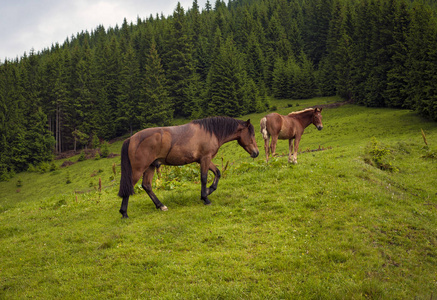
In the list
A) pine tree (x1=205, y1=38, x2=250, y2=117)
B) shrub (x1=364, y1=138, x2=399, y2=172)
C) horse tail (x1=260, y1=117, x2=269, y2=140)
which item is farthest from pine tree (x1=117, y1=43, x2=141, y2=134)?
shrub (x1=364, y1=138, x2=399, y2=172)

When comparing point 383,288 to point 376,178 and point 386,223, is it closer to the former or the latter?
point 386,223

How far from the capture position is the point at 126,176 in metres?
8.73

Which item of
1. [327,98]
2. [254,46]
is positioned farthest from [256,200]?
[254,46]

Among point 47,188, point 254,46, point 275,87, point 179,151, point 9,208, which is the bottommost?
point 47,188

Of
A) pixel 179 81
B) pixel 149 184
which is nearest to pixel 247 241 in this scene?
pixel 149 184

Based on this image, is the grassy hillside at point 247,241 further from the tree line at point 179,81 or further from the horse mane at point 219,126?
the tree line at point 179,81

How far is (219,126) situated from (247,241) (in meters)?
4.39

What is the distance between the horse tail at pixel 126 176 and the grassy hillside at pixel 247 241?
92 centimetres

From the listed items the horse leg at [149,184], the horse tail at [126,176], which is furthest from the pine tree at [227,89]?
the horse tail at [126,176]

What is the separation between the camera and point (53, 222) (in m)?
9.89

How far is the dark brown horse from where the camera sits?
875cm

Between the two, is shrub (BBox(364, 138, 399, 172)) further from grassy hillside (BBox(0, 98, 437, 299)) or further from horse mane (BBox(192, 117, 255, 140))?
horse mane (BBox(192, 117, 255, 140))

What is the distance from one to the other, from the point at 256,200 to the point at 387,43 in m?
48.4

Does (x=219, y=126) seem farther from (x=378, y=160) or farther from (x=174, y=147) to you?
(x=378, y=160)
